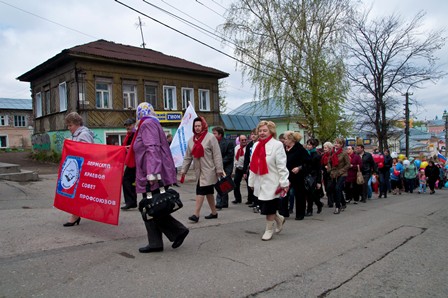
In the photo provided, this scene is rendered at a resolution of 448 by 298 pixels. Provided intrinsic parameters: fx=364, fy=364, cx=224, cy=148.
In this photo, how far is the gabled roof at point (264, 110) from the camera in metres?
23.1

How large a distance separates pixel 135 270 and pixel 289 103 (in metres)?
19.5

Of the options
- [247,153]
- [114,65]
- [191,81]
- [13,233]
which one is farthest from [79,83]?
[13,233]

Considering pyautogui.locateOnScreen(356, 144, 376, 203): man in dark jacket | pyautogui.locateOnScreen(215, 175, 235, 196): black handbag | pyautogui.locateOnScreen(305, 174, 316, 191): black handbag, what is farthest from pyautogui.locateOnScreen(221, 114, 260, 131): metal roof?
pyautogui.locateOnScreen(215, 175, 235, 196): black handbag

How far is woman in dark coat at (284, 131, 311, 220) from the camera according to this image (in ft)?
24.4

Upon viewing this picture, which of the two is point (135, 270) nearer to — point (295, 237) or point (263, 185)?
point (263, 185)

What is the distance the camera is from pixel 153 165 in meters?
4.45

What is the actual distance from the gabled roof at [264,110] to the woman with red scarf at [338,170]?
13204 millimetres

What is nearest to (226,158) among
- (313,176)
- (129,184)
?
(313,176)

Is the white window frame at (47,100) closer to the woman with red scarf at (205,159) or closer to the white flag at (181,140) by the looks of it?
the white flag at (181,140)

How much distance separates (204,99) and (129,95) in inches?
247

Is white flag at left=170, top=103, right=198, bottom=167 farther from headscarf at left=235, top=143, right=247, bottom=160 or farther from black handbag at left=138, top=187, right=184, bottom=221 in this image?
black handbag at left=138, top=187, right=184, bottom=221

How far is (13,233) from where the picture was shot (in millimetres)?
5379

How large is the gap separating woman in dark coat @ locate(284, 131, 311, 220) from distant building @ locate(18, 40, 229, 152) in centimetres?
1619

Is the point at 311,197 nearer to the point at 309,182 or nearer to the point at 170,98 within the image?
the point at 309,182
